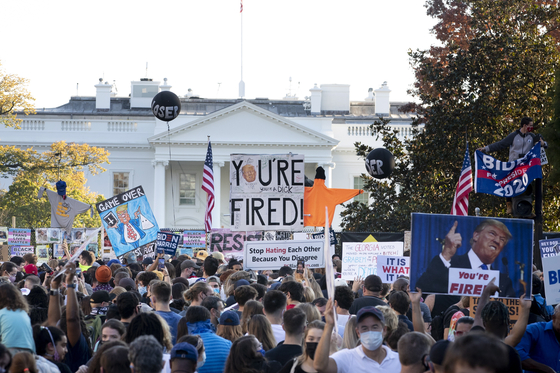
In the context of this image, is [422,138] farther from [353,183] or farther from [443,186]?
[353,183]

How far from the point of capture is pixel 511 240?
20.7ft

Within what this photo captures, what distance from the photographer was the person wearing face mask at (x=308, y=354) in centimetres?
462

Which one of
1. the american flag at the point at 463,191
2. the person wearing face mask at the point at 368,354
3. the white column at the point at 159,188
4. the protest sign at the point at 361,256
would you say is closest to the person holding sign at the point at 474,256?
the person wearing face mask at the point at 368,354

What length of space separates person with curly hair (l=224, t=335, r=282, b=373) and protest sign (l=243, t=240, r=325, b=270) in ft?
15.3

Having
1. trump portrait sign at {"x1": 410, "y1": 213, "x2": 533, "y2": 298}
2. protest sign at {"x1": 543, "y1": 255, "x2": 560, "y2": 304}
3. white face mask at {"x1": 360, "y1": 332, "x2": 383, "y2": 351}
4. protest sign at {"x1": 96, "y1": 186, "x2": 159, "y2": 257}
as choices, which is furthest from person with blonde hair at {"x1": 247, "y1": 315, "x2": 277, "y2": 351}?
protest sign at {"x1": 96, "y1": 186, "x2": 159, "y2": 257}

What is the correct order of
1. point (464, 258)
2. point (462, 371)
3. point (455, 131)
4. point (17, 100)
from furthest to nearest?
point (17, 100)
point (455, 131)
point (464, 258)
point (462, 371)

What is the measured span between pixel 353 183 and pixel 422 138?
3641cm

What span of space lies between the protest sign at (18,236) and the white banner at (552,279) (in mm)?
17215

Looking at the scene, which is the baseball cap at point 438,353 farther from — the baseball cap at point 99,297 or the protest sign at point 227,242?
the protest sign at point 227,242

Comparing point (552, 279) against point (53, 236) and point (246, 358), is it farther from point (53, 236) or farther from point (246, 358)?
point (53, 236)

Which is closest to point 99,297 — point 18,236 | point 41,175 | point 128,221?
point 128,221

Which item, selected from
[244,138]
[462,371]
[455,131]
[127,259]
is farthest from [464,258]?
[244,138]

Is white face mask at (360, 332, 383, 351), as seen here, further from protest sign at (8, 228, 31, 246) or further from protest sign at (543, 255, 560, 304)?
protest sign at (8, 228, 31, 246)

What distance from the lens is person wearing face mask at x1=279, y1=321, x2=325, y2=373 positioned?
15.1 ft
